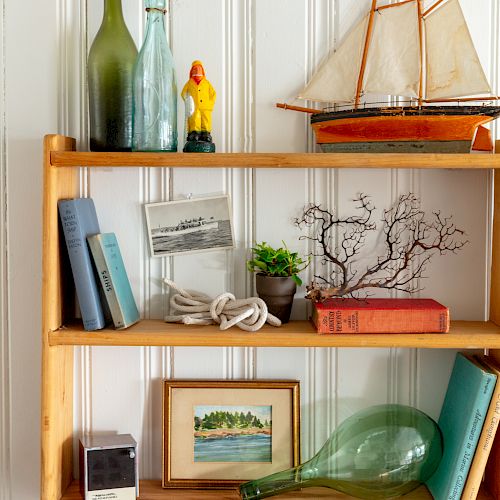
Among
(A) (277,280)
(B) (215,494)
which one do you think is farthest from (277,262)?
(B) (215,494)

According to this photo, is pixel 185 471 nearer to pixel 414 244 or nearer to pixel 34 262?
pixel 34 262

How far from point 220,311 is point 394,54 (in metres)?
0.56

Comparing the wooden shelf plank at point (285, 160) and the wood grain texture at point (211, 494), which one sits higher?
the wooden shelf plank at point (285, 160)

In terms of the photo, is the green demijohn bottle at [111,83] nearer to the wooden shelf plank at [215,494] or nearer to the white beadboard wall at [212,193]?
the white beadboard wall at [212,193]

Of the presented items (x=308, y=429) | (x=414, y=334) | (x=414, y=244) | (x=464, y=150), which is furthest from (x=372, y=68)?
(x=308, y=429)

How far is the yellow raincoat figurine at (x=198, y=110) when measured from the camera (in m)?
1.29

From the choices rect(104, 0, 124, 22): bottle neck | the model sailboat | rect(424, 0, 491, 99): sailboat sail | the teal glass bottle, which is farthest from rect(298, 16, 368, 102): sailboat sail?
rect(104, 0, 124, 22): bottle neck

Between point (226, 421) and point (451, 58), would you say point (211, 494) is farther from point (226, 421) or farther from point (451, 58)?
point (451, 58)

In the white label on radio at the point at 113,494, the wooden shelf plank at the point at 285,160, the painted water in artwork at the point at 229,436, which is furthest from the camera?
the painted water in artwork at the point at 229,436

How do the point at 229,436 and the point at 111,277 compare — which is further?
the point at 229,436

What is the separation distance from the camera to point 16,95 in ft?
4.58

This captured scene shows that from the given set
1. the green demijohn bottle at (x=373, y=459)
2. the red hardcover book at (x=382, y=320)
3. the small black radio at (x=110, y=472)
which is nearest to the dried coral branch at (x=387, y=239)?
the red hardcover book at (x=382, y=320)

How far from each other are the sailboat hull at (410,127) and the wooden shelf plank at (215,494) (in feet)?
2.07

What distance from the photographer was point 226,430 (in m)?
1.42
